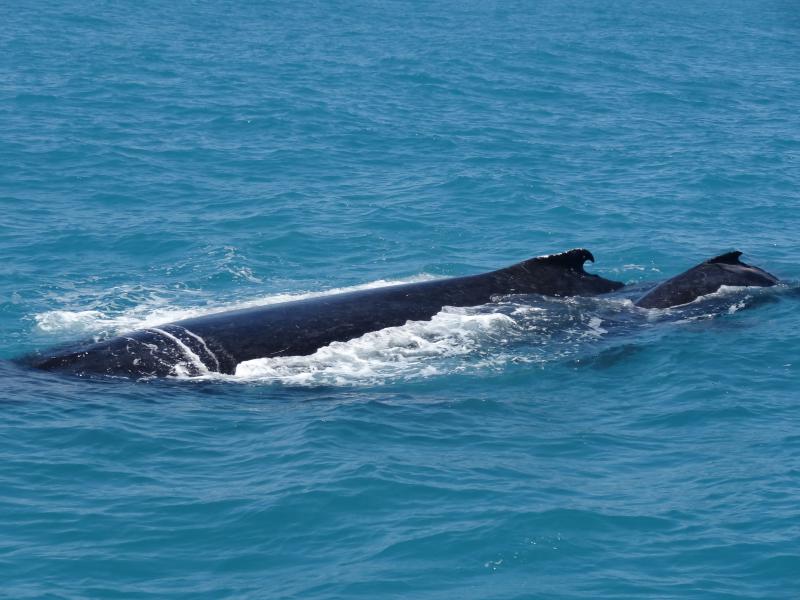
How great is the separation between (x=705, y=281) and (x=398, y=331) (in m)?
7.21

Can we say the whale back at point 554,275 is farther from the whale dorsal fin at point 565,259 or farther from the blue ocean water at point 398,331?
the blue ocean water at point 398,331

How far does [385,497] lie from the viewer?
15.5m

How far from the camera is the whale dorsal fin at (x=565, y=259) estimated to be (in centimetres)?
2467

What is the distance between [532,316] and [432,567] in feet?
32.8

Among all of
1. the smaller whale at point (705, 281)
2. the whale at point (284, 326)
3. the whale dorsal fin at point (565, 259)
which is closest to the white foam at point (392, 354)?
the whale at point (284, 326)

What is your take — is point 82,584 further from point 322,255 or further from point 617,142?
point 617,142

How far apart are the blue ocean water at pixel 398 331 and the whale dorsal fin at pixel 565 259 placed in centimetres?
121

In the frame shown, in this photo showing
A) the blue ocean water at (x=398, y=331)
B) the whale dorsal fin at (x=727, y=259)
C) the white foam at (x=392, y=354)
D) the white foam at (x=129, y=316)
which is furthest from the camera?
the whale dorsal fin at (x=727, y=259)

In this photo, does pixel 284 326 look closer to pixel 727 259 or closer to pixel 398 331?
pixel 398 331

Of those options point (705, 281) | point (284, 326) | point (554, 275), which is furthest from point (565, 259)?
point (284, 326)

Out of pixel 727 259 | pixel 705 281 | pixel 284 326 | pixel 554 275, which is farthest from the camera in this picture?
pixel 727 259

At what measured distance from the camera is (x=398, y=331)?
2200 centimetres

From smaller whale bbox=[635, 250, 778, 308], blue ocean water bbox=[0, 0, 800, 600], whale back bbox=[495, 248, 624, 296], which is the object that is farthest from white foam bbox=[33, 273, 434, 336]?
smaller whale bbox=[635, 250, 778, 308]

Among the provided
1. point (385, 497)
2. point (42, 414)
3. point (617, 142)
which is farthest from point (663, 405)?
point (617, 142)
